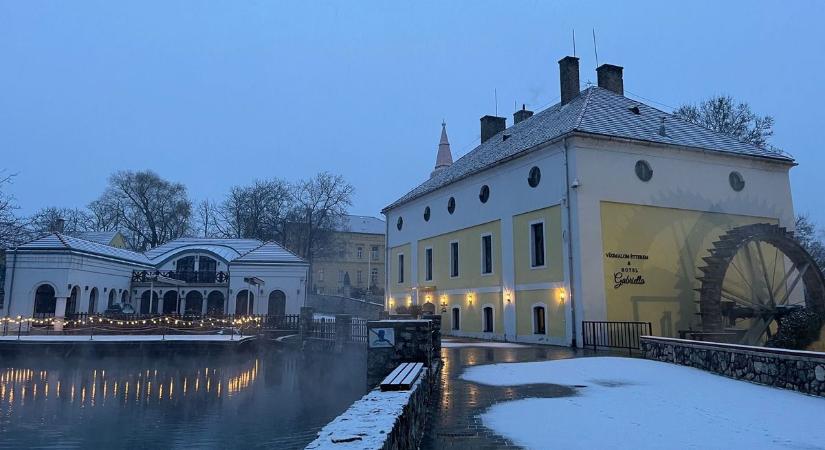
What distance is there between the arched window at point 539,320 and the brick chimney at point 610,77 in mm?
12213

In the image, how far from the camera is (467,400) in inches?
355

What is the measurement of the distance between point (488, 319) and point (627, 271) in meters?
7.01

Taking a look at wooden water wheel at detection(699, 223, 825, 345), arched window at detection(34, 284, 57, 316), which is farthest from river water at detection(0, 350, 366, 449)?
wooden water wheel at detection(699, 223, 825, 345)

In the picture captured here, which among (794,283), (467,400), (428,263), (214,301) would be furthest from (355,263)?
(467,400)

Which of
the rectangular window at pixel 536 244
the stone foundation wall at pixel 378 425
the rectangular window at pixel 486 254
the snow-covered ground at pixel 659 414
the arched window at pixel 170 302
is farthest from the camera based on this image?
the arched window at pixel 170 302

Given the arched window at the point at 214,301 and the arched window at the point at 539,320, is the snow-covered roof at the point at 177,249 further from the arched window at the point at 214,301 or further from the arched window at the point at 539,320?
the arched window at the point at 539,320

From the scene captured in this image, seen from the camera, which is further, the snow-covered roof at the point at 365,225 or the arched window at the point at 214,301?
the snow-covered roof at the point at 365,225

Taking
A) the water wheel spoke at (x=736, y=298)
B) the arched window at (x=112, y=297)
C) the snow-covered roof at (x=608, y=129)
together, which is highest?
the snow-covered roof at (x=608, y=129)

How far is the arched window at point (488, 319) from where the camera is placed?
24.8m

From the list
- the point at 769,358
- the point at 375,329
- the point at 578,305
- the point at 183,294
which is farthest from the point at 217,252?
the point at 769,358

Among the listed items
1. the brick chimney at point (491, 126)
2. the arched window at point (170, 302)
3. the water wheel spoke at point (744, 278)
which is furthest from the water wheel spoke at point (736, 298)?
the arched window at point (170, 302)

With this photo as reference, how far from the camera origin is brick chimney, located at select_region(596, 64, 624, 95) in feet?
89.4

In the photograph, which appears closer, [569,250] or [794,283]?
[569,250]

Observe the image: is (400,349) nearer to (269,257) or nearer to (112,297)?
(269,257)
